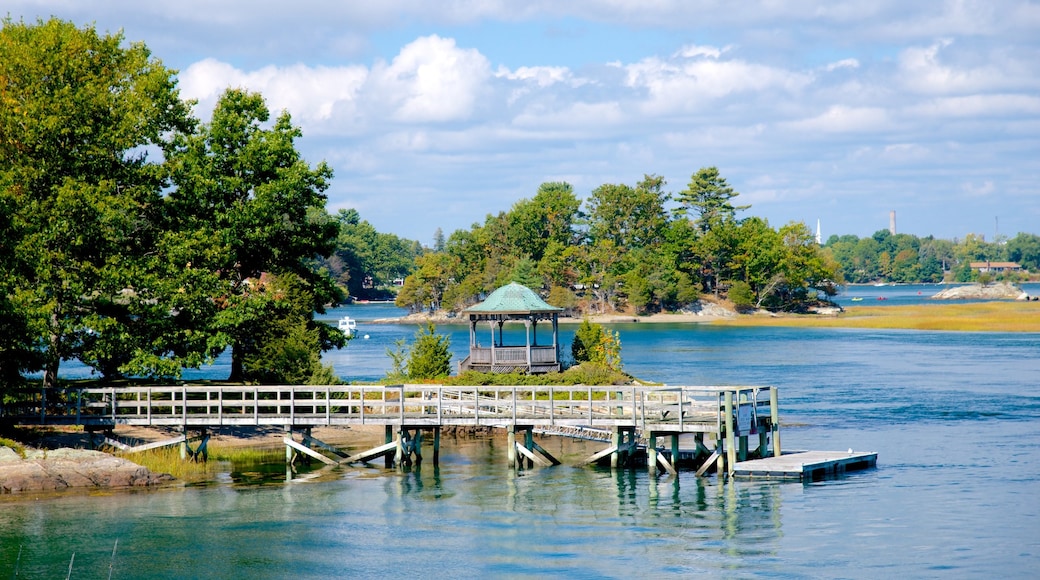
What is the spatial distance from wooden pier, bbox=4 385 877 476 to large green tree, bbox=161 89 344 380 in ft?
18.3

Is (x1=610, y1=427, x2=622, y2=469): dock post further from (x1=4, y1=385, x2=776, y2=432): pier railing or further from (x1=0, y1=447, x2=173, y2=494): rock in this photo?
(x1=0, y1=447, x2=173, y2=494): rock

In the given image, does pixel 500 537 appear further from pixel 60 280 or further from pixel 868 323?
pixel 868 323

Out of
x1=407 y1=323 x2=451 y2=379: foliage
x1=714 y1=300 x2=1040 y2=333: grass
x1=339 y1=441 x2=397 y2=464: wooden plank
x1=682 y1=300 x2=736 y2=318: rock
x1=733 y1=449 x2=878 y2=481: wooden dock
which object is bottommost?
x1=733 y1=449 x2=878 y2=481: wooden dock

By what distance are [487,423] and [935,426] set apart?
22.5 m

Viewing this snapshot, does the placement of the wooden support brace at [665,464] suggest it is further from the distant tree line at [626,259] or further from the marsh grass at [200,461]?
the distant tree line at [626,259]

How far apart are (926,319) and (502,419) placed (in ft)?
362

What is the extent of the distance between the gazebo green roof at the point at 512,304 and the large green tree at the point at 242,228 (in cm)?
775

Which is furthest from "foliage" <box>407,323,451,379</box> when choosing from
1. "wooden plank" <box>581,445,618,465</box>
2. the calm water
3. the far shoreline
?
the far shoreline

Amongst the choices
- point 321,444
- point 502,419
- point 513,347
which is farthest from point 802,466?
point 513,347

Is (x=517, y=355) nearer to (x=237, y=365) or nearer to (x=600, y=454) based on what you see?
(x=237, y=365)

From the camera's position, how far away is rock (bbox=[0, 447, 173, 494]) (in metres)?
35.0

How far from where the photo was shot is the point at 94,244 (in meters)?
43.8

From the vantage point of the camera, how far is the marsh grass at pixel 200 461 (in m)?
38.3

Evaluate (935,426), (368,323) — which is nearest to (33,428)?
(935,426)
